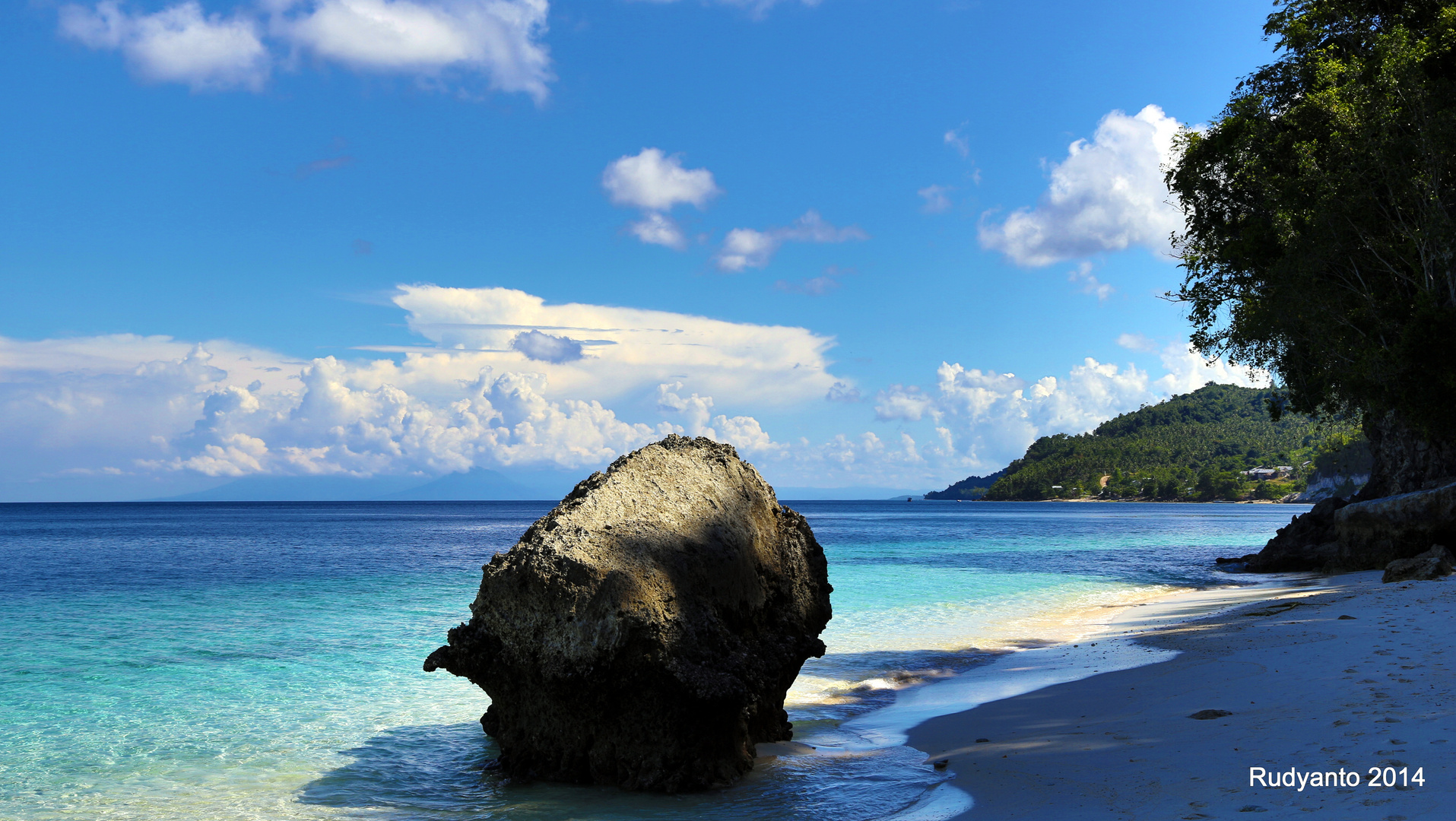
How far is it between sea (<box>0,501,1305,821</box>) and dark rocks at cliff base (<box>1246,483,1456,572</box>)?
227 centimetres

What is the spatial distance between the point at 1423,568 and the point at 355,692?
19.3 metres

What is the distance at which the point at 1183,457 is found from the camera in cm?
16212

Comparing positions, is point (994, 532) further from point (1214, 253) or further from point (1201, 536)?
point (1214, 253)

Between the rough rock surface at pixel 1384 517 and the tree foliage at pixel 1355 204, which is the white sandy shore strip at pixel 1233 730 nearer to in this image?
the rough rock surface at pixel 1384 517

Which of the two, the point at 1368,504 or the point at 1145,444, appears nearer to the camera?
the point at 1368,504

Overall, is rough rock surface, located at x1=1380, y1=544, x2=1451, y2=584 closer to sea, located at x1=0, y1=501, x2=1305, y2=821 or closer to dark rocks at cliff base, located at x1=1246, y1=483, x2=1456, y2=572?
dark rocks at cliff base, located at x1=1246, y1=483, x2=1456, y2=572

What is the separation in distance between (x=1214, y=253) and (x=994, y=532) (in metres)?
39.3

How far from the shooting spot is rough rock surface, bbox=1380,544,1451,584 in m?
16.2

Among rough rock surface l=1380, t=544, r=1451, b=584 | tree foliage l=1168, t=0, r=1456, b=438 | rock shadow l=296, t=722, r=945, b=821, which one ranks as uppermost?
tree foliage l=1168, t=0, r=1456, b=438

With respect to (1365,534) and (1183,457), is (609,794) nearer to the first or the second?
(1365,534)

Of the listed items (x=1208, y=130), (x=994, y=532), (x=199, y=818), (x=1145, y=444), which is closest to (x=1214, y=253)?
(x=1208, y=130)

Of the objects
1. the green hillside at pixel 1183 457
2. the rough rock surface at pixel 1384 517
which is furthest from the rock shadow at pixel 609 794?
the green hillside at pixel 1183 457

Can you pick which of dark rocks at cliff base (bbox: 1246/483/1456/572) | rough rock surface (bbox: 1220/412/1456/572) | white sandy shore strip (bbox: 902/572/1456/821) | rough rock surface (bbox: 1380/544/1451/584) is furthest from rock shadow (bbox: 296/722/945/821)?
rough rock surface (bbox: 1220/412/1456/572)

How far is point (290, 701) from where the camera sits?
1109 cm
